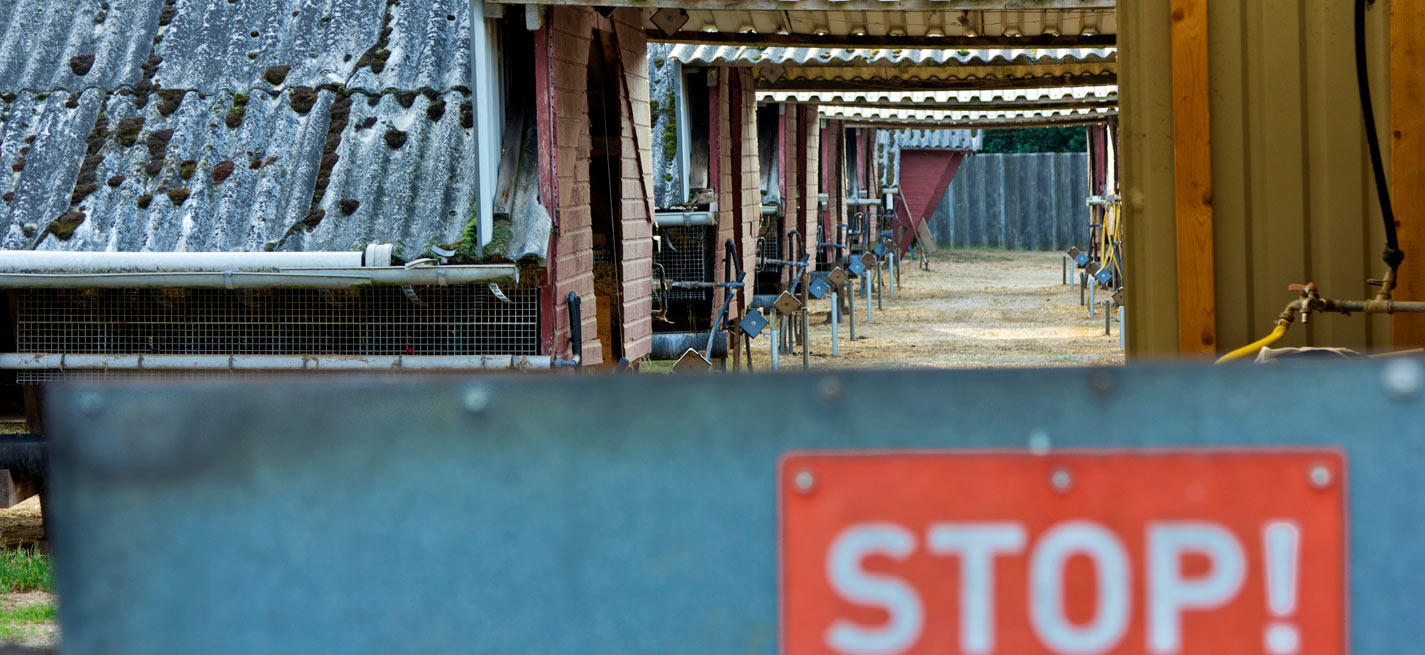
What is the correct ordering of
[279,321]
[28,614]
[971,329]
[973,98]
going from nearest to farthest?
[28,614], [279,321], [973,98], [971,329]

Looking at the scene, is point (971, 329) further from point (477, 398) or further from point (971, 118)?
point (477, 398)

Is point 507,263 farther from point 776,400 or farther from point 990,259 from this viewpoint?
point 990,259

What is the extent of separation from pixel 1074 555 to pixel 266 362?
6.23m

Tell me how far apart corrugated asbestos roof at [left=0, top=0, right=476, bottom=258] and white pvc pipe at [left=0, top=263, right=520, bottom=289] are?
11.3 inches

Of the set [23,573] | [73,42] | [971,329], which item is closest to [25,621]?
[23,573]

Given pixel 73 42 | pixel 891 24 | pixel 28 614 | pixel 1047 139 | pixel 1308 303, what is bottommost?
pixel 28 614

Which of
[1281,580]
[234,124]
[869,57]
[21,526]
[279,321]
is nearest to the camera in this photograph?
[1281,580]

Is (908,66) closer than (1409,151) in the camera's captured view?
No

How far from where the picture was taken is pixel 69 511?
1.47 m

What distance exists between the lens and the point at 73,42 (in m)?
8.66

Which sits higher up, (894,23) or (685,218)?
(894,23)

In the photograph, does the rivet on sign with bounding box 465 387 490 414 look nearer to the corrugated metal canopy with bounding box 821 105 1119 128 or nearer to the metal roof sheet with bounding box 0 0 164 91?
the metal roof sheet with bounding box 0 0 164 91

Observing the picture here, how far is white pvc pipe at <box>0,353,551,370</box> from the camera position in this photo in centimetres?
700

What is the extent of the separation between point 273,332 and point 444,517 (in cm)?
610
